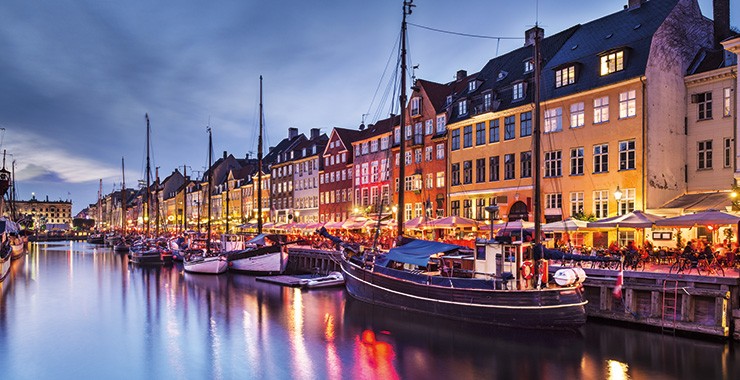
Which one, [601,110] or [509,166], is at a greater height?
[601,110]

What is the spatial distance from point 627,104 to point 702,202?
22.9 ft

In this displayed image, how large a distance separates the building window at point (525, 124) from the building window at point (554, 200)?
4665mm

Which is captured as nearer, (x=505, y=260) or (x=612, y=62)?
(x=505, y=260)

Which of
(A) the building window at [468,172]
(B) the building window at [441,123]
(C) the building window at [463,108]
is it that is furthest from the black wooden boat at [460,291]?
(B) the building window at [441,123]

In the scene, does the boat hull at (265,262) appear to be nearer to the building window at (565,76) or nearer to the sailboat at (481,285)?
the sailboat at (481,285)

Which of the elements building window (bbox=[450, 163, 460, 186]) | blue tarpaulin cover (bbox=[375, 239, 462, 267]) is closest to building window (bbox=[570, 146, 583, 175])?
building window (bbox=[450, 163, 460, 186])

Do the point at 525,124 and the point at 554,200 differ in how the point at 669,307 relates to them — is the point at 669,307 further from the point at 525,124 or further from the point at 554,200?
the point at 525,124

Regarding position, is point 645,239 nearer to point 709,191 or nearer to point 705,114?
point 709,191

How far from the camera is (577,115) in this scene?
36500 millimetres

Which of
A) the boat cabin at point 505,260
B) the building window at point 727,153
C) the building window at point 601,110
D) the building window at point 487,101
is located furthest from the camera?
the building window at point 487,101

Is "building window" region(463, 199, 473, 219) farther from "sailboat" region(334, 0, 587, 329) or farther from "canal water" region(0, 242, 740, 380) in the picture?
"sailboat" region(334, 0, 587, 329)

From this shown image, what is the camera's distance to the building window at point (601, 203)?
3441 centimetres

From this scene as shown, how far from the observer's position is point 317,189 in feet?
244

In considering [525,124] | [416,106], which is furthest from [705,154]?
[416,106]
